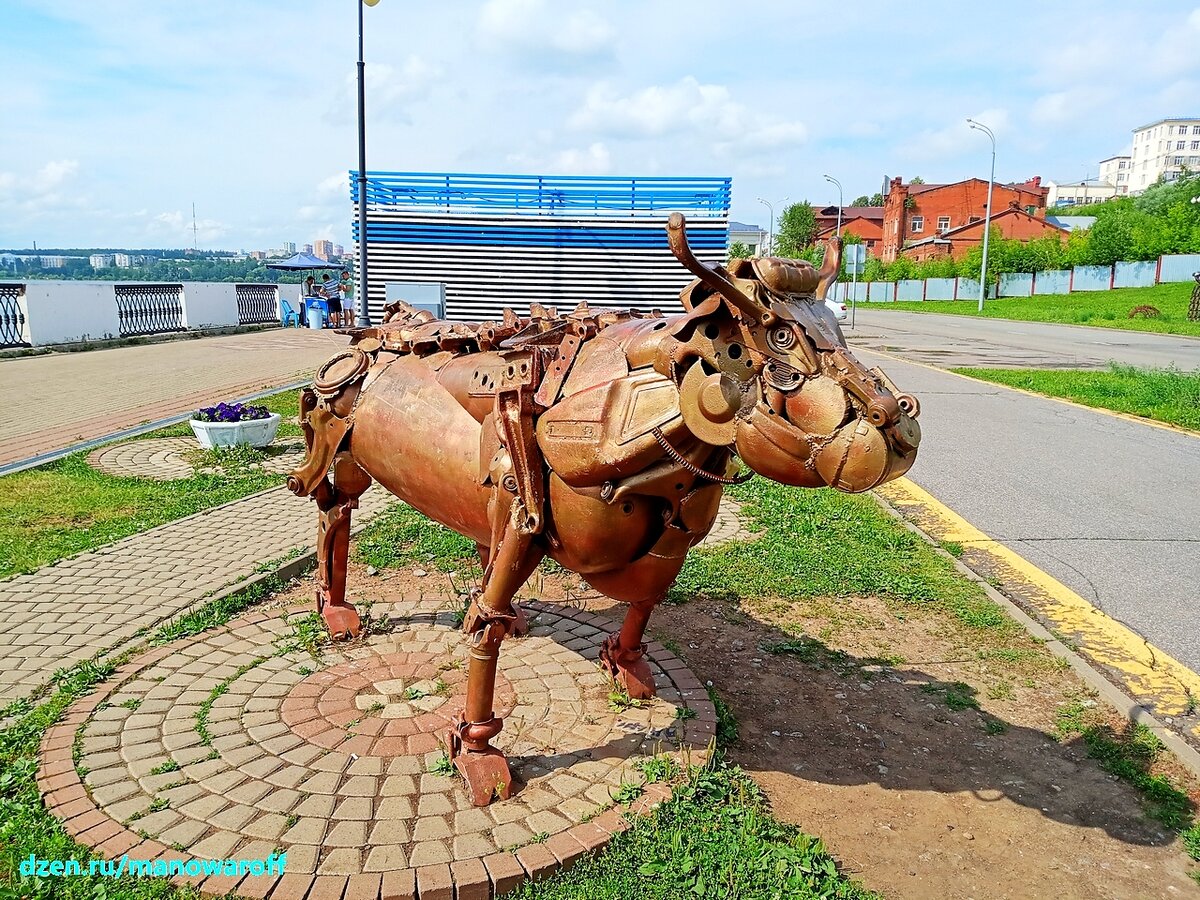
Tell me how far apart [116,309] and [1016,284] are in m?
48.8

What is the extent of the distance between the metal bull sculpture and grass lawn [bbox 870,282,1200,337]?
28.6 metres

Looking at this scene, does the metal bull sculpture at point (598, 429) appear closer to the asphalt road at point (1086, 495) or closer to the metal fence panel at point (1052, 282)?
the asphalt road at point (1086, 495)

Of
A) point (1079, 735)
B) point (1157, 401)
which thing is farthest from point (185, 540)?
point (1157, 401)

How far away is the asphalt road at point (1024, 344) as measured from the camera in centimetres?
1931

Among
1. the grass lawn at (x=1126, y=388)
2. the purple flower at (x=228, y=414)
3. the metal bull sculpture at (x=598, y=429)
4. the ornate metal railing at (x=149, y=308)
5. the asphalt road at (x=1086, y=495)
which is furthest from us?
the ornate metal railing at (x=149, y=308)

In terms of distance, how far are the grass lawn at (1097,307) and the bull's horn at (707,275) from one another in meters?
29.0

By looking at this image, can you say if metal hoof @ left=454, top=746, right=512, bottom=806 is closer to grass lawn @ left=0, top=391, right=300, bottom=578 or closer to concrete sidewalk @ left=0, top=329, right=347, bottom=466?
grass lawn @ left=0, top=391, right=300, bottom=578

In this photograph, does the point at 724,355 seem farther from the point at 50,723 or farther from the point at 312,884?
the point at 50,723

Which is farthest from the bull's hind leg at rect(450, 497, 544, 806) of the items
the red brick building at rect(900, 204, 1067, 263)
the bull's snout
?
the red brick building at rect(900, 204, 1067, 263)

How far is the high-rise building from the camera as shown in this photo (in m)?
119

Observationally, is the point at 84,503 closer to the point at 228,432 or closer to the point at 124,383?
the point at 228,432

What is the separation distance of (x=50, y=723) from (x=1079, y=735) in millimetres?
4873

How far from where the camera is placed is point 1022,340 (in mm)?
25672

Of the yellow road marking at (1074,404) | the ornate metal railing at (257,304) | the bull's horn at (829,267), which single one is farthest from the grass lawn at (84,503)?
the ornate metal railing at (257,304)
